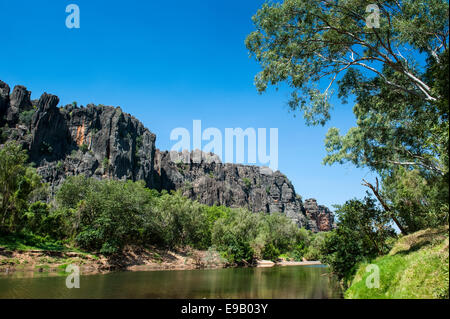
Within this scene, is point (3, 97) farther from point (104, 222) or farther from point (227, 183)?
point (227, 183)

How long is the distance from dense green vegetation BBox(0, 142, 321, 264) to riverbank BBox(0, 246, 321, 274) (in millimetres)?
1327

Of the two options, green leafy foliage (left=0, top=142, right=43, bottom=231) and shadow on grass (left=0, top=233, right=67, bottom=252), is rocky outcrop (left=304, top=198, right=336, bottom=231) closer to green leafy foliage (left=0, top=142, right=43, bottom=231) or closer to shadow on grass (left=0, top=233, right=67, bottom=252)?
shadow on grass (left=0, top=233, right=67, bottom=252)

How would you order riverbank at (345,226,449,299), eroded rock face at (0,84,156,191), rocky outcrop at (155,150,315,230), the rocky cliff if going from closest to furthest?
1. riverbank at (345,226,449,299)
2. eroded rock face at (0,84,156,191)
3. the rocky cliff
4. rocky outcrop at (155,150,315,230)

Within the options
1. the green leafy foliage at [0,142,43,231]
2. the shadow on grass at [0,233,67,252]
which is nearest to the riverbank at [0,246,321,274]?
the shadow on grass at [0,233,67,252]

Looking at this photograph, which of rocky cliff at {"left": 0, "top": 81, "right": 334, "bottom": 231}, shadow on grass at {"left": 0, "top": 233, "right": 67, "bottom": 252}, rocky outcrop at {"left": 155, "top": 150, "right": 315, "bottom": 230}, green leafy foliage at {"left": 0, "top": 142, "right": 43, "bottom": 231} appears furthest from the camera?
rocky outcrop at {"left": 155, "top": 150, "right": 315, "bottom": 230}

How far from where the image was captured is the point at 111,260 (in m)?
33.1

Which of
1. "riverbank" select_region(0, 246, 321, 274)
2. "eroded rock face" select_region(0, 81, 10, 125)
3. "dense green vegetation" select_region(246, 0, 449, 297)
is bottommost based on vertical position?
"riverbank" select_region(0, 246, 321, 274)

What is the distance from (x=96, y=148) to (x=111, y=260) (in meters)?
69.5

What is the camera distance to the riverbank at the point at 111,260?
24375mm

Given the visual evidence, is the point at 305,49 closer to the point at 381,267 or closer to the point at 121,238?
the point at 381,267

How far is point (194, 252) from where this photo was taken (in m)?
46.7

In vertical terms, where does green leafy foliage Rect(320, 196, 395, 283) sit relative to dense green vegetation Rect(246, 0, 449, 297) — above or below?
below

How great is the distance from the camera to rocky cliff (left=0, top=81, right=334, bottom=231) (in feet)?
274
